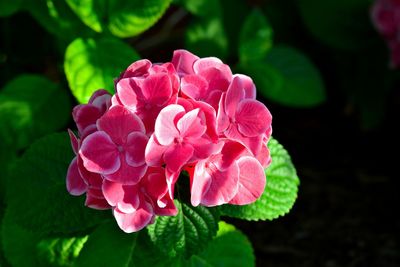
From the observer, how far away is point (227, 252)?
160 centimetres

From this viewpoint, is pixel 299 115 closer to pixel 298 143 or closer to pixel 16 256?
pixel 298 143

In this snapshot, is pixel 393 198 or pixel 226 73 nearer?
pixel 226 73

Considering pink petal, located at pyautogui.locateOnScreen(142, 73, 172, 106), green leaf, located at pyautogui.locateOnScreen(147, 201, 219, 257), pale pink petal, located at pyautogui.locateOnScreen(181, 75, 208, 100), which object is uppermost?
pink petal, located at pyautogui.locateOnScreen(142, 73, 172, 106)

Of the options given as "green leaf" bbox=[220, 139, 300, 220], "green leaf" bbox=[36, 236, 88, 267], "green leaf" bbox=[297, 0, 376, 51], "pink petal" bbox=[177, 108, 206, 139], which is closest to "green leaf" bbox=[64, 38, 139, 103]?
"green leaf" bbox=[36, 236, 88, 267]

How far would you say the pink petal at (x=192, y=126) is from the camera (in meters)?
1.18

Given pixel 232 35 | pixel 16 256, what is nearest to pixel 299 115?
pixel 232 35

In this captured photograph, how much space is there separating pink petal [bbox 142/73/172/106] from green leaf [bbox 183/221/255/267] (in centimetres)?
48

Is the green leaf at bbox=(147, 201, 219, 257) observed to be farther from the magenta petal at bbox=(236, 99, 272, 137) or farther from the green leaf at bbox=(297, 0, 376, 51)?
the green leaf at bbox=(297, 0, 376, 51)

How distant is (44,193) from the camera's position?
1.46 metres

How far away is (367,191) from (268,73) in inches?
24.5

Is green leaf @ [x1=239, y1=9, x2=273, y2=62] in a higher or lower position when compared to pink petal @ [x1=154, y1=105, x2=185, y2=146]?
lower

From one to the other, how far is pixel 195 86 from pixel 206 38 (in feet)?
3.61

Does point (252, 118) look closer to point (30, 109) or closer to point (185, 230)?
point (185, 230)

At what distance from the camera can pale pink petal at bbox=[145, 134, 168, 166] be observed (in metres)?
1.16
